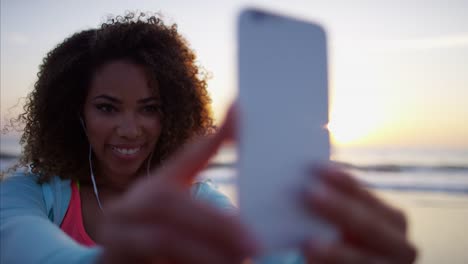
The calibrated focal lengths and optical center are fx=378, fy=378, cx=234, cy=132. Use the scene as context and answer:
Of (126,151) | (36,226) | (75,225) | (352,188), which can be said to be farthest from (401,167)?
(352,188)

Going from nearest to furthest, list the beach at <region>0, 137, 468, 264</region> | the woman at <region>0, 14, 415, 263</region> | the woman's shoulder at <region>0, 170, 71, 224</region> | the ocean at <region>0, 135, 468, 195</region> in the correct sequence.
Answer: the woman at <region>0, 14, 415, 263</region>, the woman's shoulder at <region>0, 170, 71, 224</region>, the beach at <region>0, 137, 468, 264</region>, the ocean at <region>0, 135, 468, 195</region>

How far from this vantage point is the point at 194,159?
27.1 inches

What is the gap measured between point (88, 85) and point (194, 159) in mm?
1821

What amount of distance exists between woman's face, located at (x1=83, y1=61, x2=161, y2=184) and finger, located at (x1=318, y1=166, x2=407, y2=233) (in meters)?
1.58

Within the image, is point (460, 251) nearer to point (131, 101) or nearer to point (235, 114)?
point (131, 101)

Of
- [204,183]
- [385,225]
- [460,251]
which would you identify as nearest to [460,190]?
[460,251]

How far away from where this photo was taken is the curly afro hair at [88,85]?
7.34 feet

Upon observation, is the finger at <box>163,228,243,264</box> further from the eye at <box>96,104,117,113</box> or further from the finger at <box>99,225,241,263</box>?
the eye at <box>96,104,117,113</box>

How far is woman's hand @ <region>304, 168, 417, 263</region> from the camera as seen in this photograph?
0.70 metres

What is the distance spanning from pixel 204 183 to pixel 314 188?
1.70 m

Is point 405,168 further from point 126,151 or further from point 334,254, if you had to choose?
point 334,254

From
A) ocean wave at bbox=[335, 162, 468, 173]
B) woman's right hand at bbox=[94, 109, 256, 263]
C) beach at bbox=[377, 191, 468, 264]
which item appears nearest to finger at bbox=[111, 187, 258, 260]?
woman's right hand at bbox=[94, 109, 256, 263]

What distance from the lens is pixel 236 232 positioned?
2.23 feet

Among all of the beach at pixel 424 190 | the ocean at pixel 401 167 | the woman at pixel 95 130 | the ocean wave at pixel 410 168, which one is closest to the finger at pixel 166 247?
the beach at pixel 424 190
